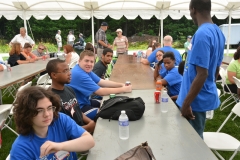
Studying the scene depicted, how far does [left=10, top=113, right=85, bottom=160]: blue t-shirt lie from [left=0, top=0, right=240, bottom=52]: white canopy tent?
7.96 m

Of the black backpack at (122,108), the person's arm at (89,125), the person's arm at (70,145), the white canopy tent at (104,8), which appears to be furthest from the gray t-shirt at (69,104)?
the white canopy tent at (104,8)

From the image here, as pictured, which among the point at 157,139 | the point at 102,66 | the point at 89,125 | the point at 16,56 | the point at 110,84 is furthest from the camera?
the point at 16,56

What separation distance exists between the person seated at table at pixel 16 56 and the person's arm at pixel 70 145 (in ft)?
15.6

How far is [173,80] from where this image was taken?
3021 mm

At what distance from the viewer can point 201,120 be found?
1.88 m

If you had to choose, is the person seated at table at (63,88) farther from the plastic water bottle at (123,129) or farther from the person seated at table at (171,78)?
the person seated at table at (171,78)

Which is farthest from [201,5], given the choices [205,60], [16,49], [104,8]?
[104,8]

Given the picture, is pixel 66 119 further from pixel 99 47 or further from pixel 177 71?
pixel 99 47

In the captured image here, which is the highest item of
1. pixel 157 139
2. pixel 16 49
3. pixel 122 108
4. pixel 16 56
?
pixel 16 49

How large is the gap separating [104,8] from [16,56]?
477 cm

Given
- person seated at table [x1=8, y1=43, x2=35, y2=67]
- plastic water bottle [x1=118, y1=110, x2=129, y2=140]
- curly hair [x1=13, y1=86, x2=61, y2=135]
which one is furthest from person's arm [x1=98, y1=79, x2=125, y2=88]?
person seated at table [x1=8, y1=43, x2=35, y2=67]

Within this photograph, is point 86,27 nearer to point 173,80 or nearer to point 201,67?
point 173,80

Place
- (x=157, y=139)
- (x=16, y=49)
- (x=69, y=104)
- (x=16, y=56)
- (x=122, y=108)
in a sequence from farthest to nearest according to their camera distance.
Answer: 1. (x=16, y=56)
2. (x=16, y=49)
3. (x=69, y=104)
4. (x=122, y=108)
5. (x=157, y=139)

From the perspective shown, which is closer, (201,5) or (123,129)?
(123,129)
